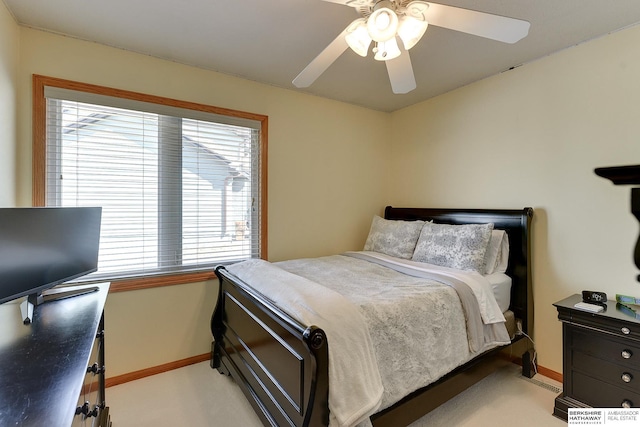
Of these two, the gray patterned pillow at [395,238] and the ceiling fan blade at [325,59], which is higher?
the ceiling fan blade at [325,59]

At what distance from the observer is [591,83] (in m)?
2.12

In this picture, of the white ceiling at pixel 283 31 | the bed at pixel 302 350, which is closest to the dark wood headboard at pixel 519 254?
the bed at pixel 302 350

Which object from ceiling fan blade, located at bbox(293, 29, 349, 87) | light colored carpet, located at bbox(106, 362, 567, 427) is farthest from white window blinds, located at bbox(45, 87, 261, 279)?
ceiling fan blade, located at bbox(293, 29, 349, 87)

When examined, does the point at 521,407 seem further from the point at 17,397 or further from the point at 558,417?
the point at 17,397

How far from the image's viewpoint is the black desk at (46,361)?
70cm

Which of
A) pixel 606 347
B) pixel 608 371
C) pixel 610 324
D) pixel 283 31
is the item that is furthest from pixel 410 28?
pixel 608 371

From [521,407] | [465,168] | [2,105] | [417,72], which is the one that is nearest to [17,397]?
[2,105]

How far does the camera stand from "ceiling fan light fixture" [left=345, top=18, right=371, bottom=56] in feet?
4.74

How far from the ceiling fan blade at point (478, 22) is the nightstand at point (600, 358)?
68.8 inches

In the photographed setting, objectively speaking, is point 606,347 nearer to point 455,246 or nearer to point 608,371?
point 608,371

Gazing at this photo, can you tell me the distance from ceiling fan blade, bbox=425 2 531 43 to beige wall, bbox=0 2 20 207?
2419 millimetres

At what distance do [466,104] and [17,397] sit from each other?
138 inches

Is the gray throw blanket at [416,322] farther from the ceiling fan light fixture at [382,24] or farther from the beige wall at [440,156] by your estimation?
the ceiling fan light fixture at [382,24]

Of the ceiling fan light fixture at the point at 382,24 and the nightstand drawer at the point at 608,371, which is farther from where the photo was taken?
the nightstand drawer at the point at 608,371
